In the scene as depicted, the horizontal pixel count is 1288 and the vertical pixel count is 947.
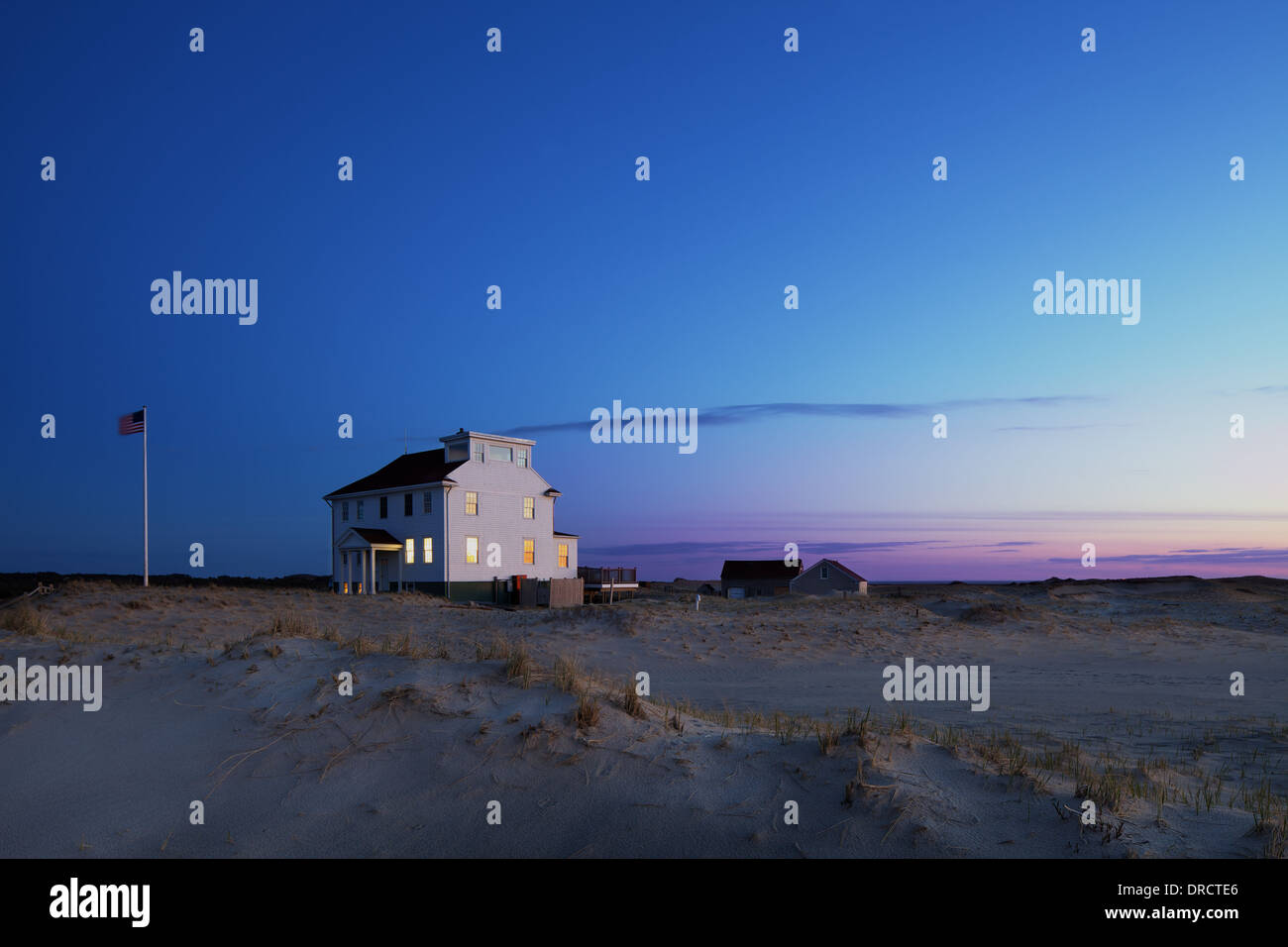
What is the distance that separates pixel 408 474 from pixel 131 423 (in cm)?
1431

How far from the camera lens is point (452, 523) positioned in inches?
1682

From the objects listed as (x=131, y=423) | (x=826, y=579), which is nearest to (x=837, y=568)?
(x=826, y=579)

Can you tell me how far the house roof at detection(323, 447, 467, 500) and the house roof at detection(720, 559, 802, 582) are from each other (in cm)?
3112

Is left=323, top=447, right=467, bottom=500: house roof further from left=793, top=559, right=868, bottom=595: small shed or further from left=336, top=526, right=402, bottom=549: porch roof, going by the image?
left=793, top=559, right=868, bottom=595: small shed

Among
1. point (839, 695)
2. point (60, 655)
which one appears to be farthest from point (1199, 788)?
point (60, 655)

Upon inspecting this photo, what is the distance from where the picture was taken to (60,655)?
11.6 m

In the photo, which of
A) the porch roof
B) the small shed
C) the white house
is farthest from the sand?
the small shed

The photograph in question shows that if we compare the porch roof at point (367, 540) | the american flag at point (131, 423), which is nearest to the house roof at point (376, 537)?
the porch roof at point (367, 540)

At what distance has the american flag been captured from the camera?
34.4 metres

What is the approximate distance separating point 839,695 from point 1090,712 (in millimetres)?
4187

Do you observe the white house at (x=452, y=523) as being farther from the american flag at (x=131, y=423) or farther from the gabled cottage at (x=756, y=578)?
the gabled cottage at (x=756, y=578)

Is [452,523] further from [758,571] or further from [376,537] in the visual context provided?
[758,571]
